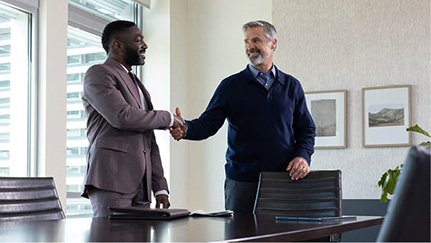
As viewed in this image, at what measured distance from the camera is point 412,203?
90 cm

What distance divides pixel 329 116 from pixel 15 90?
2.46 metres

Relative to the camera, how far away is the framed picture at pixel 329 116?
5316mm

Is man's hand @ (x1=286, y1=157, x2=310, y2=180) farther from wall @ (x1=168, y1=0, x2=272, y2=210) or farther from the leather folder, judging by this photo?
wall @ (x1=168, y1=0, x2=272, y2=210)

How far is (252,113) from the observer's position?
3357 mm

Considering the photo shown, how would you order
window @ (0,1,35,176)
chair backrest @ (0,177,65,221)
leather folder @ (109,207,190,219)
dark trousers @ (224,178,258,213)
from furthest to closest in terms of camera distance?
window @ (0,1,35,176)
dark trousers @ (224,178,258,213)
chair backrest @ (0,177,65,221)
leather folder @ (109,207,190,219)

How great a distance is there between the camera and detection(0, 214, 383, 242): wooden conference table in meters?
1.44

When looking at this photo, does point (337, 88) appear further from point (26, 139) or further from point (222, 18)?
point (26, 139)

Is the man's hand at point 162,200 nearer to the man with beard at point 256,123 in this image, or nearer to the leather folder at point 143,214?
the man with beard at point 256,123

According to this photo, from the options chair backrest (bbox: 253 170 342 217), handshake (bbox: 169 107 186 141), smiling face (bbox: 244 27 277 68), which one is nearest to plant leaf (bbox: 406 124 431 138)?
smiling face (bbox: 244 27 277 68)

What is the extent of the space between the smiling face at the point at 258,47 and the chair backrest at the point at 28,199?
1.42 meters

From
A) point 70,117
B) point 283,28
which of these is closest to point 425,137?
point 283,28

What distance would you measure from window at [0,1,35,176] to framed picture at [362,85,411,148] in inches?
101

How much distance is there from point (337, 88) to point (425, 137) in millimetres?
811

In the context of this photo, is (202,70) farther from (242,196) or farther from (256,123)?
(242,196)
